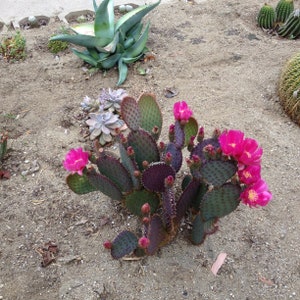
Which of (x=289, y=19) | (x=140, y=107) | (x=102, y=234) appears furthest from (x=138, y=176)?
(x=289, y=19)

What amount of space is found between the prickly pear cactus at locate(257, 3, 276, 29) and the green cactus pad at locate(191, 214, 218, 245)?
2.68 m

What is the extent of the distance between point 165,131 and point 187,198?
1018 mm

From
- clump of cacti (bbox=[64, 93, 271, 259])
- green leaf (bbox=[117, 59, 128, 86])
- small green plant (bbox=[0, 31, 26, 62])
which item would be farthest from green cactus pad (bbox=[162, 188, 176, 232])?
small green plant (bbox=[0, 31, 26, 62])

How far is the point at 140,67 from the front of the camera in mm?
3840

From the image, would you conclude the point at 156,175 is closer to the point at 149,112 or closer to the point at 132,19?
the point at 149,112

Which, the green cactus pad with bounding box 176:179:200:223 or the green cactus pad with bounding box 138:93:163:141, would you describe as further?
the green cactus pad with bounding box 138:93:163:141

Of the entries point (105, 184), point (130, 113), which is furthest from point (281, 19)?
point (105, 184)

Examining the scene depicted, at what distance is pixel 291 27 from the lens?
4078 millimetres

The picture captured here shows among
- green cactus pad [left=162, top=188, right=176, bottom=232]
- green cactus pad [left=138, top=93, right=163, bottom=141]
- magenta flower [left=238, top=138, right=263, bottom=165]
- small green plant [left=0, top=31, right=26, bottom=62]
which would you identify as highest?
magenta flower [left=238, top=138, right=263, bottom=165]

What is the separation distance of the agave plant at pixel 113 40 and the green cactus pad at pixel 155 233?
1757 mm

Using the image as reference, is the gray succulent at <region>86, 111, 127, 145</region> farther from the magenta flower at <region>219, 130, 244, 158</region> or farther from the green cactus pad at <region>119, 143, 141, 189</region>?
the magenta flower at <region>219, 130, 244, 158</region>

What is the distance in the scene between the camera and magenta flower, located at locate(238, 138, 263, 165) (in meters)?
1.86

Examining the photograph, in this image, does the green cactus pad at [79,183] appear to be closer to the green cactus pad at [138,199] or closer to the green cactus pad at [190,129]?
the green cactus pad at [138,199]

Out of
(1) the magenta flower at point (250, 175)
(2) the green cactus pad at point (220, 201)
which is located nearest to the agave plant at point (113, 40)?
(2) the green cactus pad at point (220, 201)
